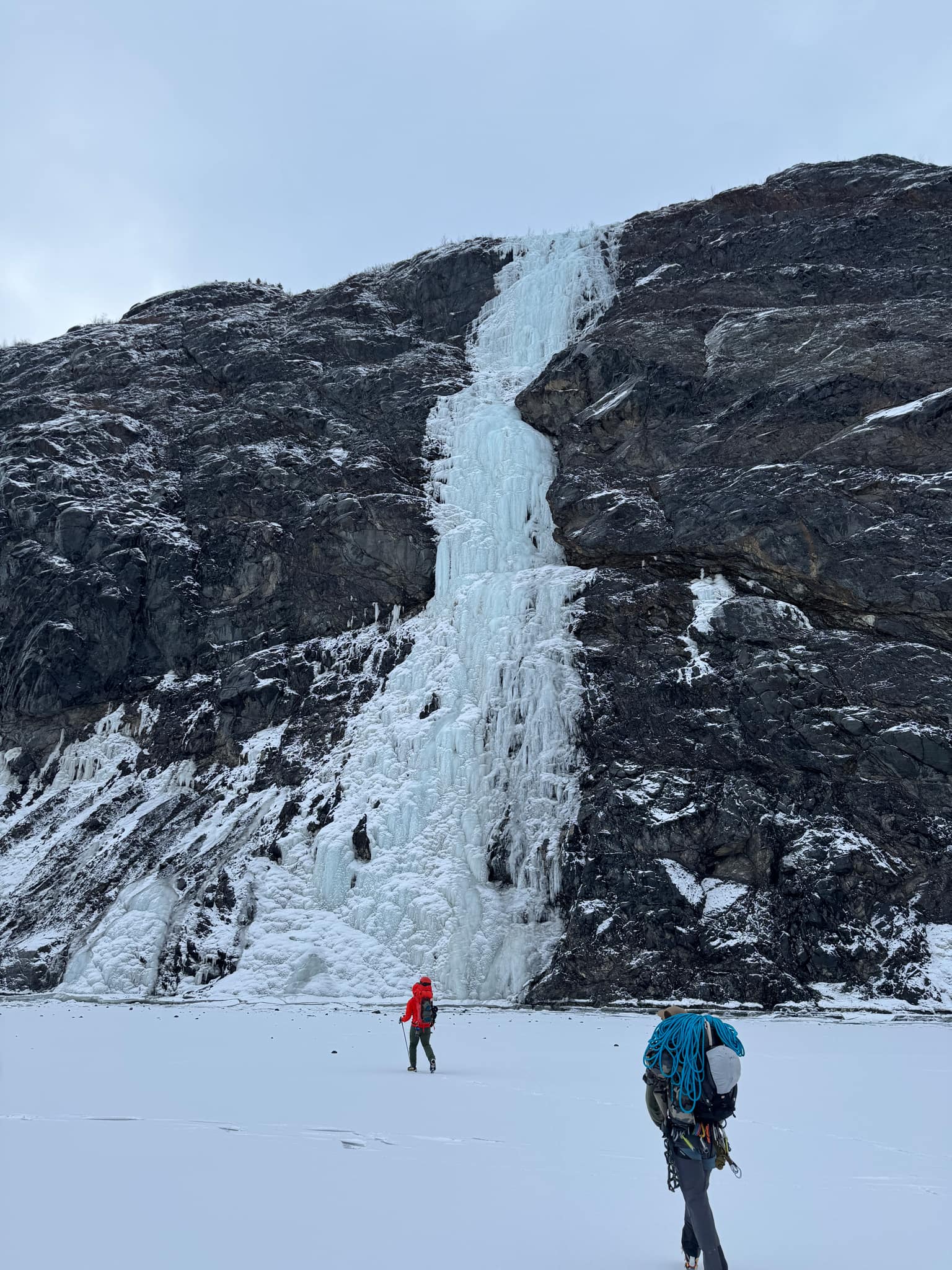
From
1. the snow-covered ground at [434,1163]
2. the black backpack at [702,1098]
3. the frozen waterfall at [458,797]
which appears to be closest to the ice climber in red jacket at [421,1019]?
the snow-covered ground at [434,1163]

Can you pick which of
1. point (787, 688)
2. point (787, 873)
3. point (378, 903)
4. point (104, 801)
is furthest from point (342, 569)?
point (787, 873)

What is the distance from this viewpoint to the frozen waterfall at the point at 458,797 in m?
20.9

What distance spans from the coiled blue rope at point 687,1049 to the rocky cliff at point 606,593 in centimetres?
1543

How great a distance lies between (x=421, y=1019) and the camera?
10.5m

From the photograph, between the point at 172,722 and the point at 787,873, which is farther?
the point at 172,722

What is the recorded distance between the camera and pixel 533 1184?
5422 mm

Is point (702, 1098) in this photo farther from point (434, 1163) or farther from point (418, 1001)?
point (418, 1001)

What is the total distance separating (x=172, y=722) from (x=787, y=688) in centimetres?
1748

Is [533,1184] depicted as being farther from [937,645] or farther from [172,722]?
[172,722]

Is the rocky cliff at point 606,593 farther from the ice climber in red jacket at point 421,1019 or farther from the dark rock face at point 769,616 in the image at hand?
the ice climber in red jacket at point 421,1019

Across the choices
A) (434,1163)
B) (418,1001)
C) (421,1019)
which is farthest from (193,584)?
(434,1163)

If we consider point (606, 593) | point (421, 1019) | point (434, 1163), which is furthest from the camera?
point (606, 593)

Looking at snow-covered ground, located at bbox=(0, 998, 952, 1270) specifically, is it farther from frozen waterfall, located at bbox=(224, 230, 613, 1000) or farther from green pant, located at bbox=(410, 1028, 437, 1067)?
frozen waterfall, located at bbox=(224, 230, 613, 1000)

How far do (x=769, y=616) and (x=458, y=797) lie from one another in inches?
355
